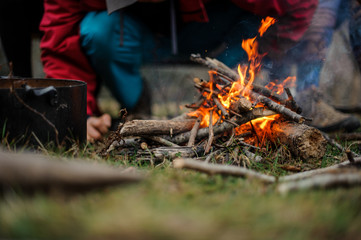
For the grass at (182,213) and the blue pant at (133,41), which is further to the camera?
the blue pant at (133,41)

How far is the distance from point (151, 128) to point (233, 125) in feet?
1.71

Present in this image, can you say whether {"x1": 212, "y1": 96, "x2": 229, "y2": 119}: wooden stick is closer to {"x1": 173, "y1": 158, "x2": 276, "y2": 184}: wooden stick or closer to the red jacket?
{"x1": 173, "y1": 158, "x2": 276, "y2": 184}: wooden stick

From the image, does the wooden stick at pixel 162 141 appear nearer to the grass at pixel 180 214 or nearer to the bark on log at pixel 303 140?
the bark on log at pixel 303 140

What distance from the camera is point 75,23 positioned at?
9.82 feet

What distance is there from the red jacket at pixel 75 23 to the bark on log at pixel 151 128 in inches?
42.0

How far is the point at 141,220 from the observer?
959 mm

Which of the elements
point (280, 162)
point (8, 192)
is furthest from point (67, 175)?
point (280, 162)

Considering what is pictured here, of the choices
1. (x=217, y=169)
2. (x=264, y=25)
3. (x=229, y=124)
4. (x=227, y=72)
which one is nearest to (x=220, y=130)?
(x=229, y=124)

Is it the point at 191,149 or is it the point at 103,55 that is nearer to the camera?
the point at 191,149

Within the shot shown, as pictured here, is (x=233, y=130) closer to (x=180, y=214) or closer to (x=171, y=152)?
(x=171, y=152)

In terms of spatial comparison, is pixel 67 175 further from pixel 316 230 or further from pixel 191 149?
pixel 191 149

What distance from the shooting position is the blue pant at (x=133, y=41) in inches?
111

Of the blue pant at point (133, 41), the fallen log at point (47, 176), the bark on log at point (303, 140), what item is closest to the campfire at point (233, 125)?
the bark on log at point (303, 140)

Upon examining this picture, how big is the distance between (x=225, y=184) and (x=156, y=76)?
3.32 meters
